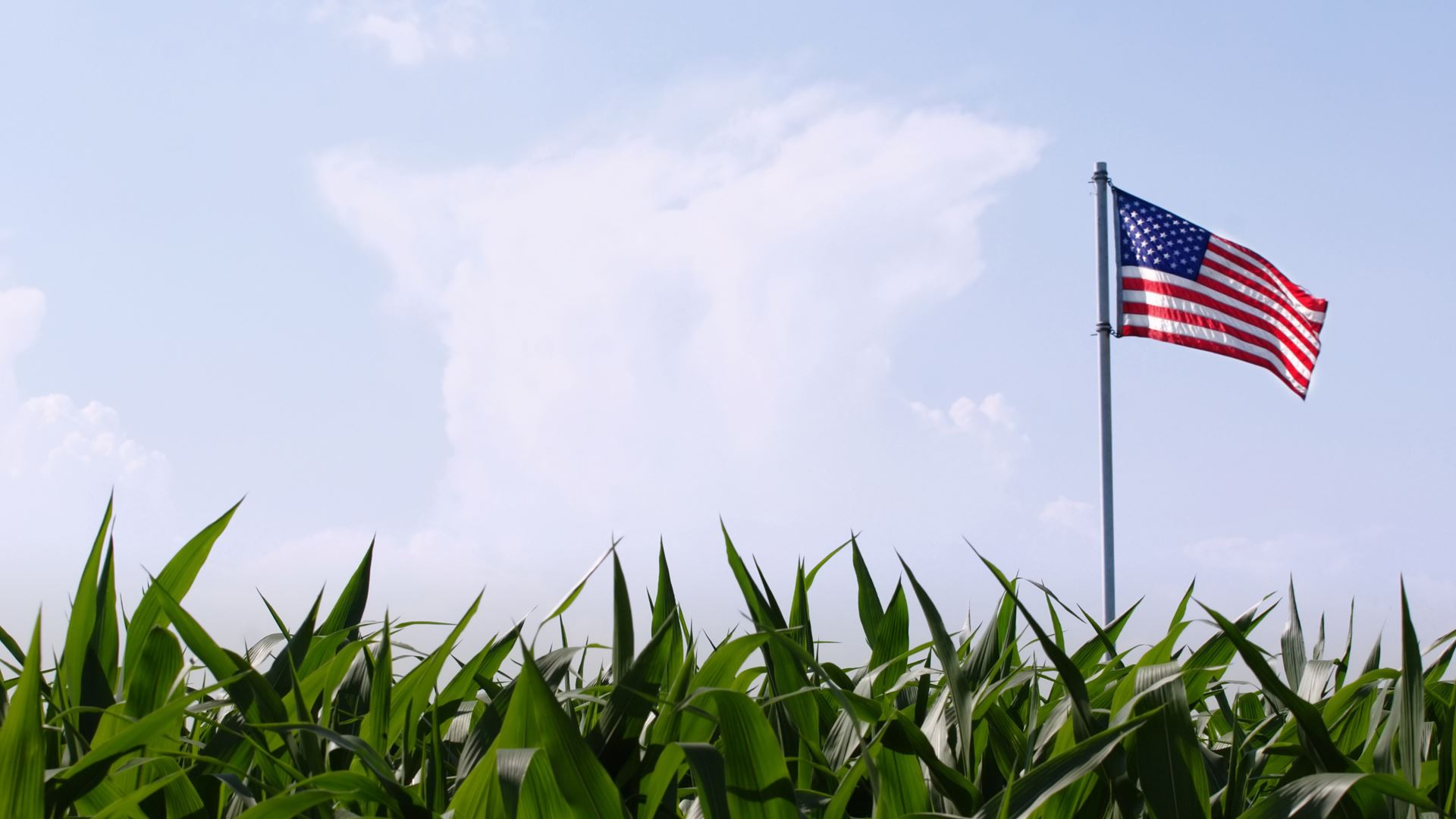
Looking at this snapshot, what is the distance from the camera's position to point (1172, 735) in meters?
0.90

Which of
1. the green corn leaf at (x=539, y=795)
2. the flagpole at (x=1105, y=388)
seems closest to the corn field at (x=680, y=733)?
the green corn leaf at (x=539, y=795)

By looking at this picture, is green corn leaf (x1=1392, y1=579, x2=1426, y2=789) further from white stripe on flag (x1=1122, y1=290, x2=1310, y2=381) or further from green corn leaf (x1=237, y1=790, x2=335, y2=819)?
white stripe on flag (x1=1122, y1=290, x2=1310, y2=381)

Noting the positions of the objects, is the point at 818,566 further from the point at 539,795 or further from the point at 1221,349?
the point at 1221,349

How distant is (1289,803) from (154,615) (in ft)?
4.01

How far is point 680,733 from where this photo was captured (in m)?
1.07

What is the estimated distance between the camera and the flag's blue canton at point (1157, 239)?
871 cm

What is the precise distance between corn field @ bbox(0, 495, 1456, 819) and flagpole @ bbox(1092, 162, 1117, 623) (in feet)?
24.3

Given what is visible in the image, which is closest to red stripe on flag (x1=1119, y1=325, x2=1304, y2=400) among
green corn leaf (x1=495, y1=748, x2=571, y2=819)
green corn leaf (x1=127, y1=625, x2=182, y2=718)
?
green corn leaf (x1=127, y1=625, x2=182, y2=718)

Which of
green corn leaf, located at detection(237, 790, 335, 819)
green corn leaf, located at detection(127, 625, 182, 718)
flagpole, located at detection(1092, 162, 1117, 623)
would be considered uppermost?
flagpole, located at detection(1092, 162, 1117, 623)

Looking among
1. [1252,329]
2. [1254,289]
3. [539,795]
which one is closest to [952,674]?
[539,795]

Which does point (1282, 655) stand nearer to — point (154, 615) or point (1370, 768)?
point (1370, 768)

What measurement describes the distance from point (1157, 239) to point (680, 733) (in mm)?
8701

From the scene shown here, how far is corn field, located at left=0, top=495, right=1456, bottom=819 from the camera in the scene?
0.84m

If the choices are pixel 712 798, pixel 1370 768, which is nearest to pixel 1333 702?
pixel 1370 768
